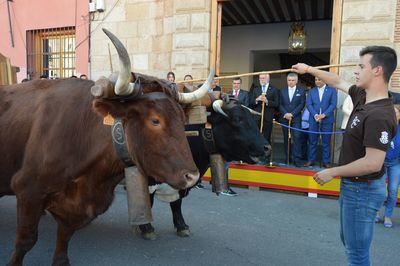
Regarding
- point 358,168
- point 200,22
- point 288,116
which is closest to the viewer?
point 358,168

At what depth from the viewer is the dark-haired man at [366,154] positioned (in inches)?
92.4

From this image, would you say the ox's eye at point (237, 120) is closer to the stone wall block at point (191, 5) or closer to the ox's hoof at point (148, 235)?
the ox's hoof at point (148, 235)

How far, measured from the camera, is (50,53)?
11320mm

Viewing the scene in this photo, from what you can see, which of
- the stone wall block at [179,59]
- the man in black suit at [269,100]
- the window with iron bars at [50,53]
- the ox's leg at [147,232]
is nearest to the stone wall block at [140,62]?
the stone wall block at [179,59]

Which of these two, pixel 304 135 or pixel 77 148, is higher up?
pixel 77 148

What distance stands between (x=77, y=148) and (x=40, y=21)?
9716 millimetres

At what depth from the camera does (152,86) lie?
276cm

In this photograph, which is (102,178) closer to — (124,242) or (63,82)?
(63,82)

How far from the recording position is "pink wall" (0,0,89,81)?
1065 centimetres

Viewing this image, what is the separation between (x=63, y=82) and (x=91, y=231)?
80.9 inches

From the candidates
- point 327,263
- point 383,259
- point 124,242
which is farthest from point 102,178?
point 383,259

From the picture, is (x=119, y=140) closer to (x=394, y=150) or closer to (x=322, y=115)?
(x=394, y=150)

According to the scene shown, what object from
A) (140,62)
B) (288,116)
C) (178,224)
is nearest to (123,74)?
(178,224)

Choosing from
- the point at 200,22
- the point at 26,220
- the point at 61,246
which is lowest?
the point at 61,246
